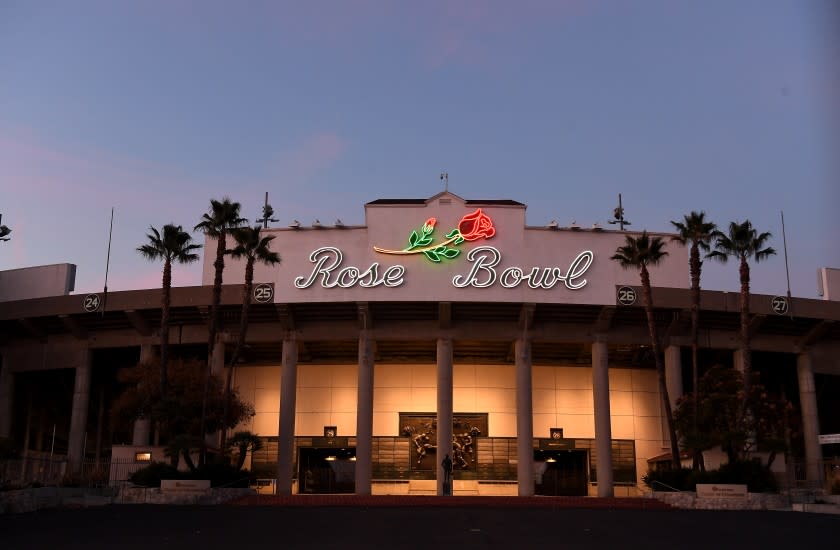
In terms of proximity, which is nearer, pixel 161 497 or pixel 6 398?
pixel 161 497

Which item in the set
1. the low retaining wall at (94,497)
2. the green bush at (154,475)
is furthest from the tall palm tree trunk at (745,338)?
the green bush at (154,475)

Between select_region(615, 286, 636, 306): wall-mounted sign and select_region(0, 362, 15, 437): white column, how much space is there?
40.5 metres

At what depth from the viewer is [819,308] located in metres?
54.3

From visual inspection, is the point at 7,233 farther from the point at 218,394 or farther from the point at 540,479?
the point at 540,479

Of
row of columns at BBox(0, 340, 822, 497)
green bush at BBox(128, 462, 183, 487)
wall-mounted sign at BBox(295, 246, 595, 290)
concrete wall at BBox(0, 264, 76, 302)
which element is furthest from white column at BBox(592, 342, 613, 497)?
concrete wall at BBox(0, 264, 76, 302)

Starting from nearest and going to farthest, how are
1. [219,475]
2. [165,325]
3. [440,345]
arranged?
[219,475]
[165,325]
[440,345]

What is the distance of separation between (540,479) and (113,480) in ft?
91.4

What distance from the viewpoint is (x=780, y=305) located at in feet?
175

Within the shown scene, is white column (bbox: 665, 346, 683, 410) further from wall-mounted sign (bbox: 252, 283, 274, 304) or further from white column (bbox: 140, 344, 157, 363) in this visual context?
white column (bbox: 140, 344, 157, 363)

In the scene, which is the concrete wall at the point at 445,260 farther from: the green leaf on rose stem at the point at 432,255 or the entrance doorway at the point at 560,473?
the entrance doorway at the point at 560,473

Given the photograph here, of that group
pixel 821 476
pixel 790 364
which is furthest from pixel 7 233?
pixel 790 364

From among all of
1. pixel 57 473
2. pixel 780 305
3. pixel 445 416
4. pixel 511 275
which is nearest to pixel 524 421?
pixel 445 416

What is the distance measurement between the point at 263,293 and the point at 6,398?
21232 millimetres

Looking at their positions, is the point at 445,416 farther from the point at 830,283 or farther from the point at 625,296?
the point at 830,283
